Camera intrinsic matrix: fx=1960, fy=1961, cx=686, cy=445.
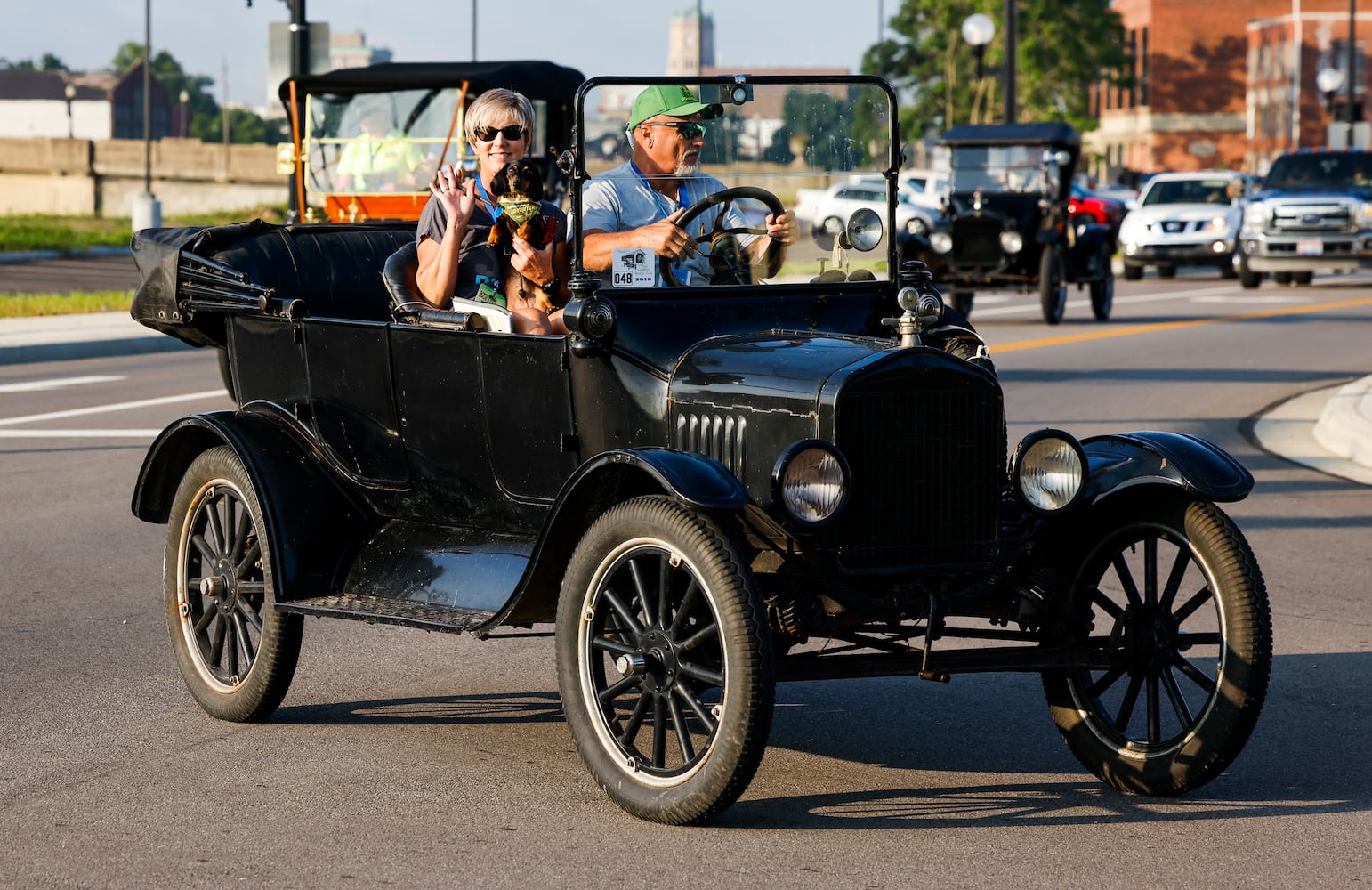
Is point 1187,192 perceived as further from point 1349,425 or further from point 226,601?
point 226,601

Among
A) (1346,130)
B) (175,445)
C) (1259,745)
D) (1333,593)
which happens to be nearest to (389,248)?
(175,445)

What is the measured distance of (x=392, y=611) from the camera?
548 centimetres

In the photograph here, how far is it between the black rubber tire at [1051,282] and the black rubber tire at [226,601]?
55.9 ft

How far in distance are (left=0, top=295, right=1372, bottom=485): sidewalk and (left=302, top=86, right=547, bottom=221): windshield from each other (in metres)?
2.56

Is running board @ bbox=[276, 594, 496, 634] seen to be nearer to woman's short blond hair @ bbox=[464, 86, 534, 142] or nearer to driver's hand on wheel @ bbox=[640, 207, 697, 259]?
driver's hand on wheel @ bbox=[640, 207, 697, 259]

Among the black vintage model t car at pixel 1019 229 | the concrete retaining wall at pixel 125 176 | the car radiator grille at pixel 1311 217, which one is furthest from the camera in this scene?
the concrete retaining wall at pixel 125 176

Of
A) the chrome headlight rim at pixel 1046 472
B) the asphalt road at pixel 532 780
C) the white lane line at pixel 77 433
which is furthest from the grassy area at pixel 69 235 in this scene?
the chrome headlight rim at pixel 1046 472

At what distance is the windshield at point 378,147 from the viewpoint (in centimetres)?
2188

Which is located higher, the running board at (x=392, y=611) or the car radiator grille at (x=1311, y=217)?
the car radiator grille at (x=1311, y=217)

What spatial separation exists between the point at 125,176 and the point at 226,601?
259 feet

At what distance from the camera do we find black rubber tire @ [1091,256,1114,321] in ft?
76.1

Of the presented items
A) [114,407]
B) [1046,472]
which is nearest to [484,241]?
[1046,472]

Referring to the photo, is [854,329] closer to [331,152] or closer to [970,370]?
[970,370]

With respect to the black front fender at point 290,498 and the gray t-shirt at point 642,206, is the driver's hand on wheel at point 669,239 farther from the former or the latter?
the black front fender at point 290,498
